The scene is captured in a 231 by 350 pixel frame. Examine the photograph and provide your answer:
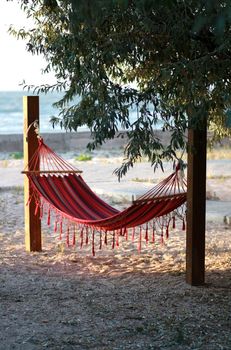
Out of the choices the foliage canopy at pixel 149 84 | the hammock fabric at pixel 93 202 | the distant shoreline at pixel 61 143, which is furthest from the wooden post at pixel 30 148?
the distant shoreline at pixel 61 143

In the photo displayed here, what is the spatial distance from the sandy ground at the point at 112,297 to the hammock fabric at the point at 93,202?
23 centimetres

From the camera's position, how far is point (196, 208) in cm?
339

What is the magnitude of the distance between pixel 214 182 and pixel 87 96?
5032 millimetres

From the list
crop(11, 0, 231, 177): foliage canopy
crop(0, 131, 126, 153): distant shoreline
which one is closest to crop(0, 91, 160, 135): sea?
crop(0, 131, 126, 153): distant shoreline

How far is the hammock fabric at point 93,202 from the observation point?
3480 mm

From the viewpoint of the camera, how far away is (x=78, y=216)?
372cm

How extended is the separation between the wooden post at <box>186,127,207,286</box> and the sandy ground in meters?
0.10

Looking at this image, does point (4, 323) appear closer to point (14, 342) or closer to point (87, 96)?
point (14, 342)

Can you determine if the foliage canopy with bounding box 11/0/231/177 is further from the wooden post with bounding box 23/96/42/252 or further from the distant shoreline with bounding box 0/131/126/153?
the distant shoreline with bounding box 0/131/126/153

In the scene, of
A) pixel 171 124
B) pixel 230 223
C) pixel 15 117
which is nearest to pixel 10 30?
pixel 171 124

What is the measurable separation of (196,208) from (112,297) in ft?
2.03

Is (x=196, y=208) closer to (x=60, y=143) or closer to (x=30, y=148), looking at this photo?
(x=30, y=148)

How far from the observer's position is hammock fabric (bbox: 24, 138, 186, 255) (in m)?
3.48

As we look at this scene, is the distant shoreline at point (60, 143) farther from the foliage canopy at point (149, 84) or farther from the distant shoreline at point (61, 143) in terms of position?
the foliage canopy at point (149, 84)
